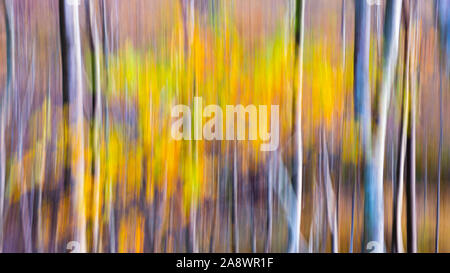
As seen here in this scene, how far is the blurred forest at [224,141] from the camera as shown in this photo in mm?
643

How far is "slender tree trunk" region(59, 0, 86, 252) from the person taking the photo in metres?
0.64

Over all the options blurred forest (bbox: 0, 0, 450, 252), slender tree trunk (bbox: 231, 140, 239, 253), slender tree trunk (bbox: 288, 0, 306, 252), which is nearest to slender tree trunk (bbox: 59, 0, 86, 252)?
blurred forest (bbox: 0, 0, 450, 252)

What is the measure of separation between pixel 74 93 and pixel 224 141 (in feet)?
0.96

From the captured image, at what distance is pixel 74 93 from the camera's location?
646 millimetres

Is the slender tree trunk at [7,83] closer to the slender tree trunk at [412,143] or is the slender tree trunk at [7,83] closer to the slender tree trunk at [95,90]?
the slender tree trunk at [95,90]

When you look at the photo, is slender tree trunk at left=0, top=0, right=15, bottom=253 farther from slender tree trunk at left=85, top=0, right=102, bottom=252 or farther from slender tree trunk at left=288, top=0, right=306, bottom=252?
slender tree trunk at left=288, top=0, right=306, bottom=252

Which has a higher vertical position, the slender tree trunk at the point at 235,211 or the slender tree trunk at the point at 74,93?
the slender tree trunk at the point at 74,93

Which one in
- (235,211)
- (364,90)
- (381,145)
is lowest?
(235,211)

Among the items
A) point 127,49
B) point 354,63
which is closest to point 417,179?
point 354,63

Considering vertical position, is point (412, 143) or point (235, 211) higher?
point (412, 143)

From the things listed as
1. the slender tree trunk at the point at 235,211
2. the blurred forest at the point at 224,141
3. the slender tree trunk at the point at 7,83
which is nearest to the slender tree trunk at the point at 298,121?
the blurred forest at the point at 224,141

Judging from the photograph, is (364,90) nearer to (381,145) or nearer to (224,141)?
(381,145)

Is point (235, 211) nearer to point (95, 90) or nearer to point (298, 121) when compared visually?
point (298, 121)

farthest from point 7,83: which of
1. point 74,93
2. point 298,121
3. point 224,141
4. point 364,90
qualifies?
point 364,90
